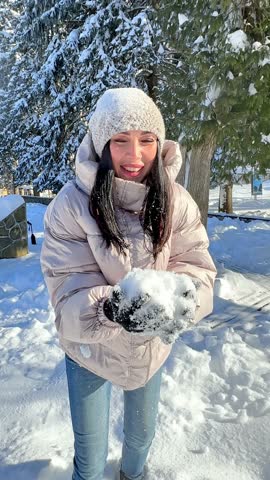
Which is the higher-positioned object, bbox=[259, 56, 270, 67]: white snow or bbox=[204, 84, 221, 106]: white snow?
bbox=[259, 56, 270, 67]: white snow

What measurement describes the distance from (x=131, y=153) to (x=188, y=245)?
452 millimetres

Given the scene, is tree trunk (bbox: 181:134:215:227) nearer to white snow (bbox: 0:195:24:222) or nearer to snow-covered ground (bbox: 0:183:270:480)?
snow-covered ground (bbox: 0:183:270:480)

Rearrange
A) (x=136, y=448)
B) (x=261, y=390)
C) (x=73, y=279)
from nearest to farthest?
(x=73, y=279) < (x=136, y=448) < (x=261, y=390)

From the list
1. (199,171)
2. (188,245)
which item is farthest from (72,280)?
(199,171)

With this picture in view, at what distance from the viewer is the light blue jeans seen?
1668 mm

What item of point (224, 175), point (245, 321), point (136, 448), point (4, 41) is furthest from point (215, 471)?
point (4, 41)

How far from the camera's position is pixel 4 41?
26.3 meters

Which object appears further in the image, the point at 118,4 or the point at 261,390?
the point at 118,4

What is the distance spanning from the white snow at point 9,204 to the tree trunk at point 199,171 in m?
3.42

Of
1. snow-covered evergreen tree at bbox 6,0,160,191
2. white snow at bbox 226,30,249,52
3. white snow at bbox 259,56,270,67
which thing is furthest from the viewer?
snow-covered evergreen tree at bbox 6,0,160,191

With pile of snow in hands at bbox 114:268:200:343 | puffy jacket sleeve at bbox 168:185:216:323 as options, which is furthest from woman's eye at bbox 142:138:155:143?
pile of snow in hands at bbox 114:268:200:343

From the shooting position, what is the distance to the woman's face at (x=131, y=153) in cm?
158

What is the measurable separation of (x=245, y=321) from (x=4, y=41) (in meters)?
27.6

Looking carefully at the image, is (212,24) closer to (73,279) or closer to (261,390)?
(261,390)
